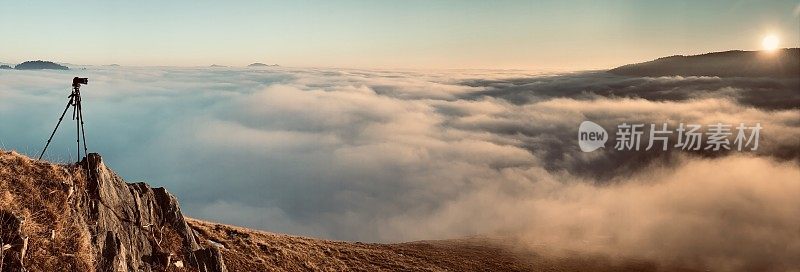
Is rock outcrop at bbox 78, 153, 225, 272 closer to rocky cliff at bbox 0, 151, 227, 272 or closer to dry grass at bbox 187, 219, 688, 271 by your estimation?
rocky cliff at bbox 0, 151, 227, 272

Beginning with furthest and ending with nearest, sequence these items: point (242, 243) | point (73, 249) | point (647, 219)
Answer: point (647, 219) → point (242, 243) → point (73, 249)

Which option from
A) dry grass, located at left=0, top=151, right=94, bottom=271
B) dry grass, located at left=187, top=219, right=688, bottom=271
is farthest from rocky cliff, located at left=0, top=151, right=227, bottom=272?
dry grass, located at left=187, top=219, right=688, bottom=271

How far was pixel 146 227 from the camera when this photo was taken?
16266 mm

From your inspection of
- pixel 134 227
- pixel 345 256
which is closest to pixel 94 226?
pixel 134 227

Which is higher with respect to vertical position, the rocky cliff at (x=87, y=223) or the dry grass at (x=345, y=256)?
the rocky cliff at (x=87, y=223)

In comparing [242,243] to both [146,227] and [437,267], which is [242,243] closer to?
[146,227]

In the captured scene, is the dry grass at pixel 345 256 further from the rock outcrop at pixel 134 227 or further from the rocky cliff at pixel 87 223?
the rocky cliff at pixel 87 223

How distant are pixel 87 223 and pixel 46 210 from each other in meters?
1.15

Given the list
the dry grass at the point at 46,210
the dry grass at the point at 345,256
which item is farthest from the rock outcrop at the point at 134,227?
the dry grass at the point at 345,256

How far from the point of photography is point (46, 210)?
12.9 m

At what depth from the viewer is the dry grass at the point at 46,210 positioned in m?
11.9

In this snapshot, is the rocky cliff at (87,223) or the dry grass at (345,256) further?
the dry grass at (345,256)

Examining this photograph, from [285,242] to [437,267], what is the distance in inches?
599

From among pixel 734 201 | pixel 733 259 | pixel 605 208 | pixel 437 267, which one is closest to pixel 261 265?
pixel 437 267
